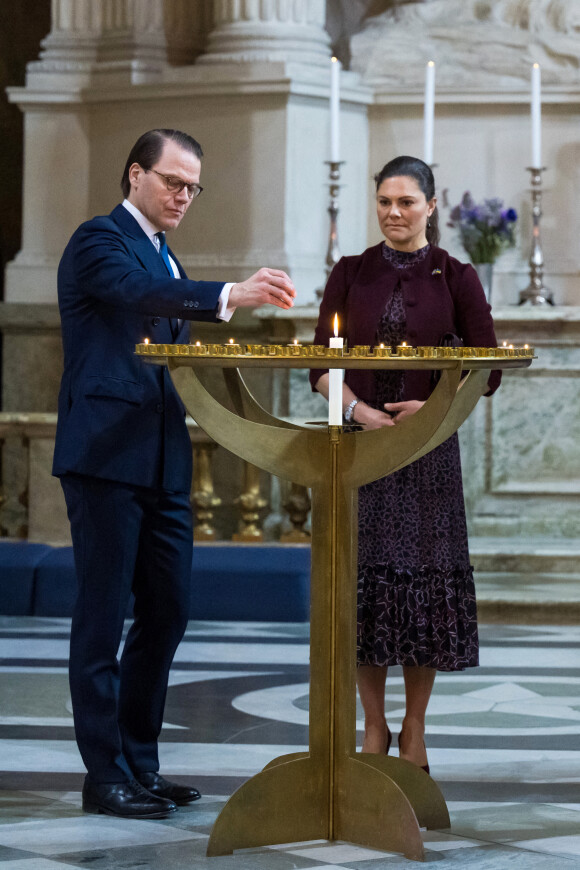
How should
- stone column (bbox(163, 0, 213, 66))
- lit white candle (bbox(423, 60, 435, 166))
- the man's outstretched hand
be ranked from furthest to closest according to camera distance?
stone column (bbox(163, 0, 213, 66)), lit white candle (bbox(423, 60, 435, 166)), the man's outstretched hand

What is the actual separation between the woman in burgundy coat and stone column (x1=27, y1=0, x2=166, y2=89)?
4714 millimetres

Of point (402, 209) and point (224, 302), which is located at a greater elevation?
point (402, 209)

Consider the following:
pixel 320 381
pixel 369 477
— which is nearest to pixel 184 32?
pixel 320 381

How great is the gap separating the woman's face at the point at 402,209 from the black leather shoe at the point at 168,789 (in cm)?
144

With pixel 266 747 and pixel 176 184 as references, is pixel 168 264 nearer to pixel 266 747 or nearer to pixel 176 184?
pixel 176 184

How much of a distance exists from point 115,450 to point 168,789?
0.83m

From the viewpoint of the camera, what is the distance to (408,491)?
3.92 m

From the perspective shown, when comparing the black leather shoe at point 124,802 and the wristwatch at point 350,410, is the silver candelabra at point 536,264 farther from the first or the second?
the black leather shoe at point 124,802

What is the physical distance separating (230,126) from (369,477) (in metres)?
5.11

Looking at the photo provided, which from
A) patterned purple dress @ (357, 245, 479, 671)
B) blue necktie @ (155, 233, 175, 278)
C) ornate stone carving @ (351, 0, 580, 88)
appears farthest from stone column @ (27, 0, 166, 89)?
patterned purple dress @ (357, 245, 479, 671)

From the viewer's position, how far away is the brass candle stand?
333 cm

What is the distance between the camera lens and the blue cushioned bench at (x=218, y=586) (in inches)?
265

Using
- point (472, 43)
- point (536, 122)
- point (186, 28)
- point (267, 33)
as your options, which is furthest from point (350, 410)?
point (186, 28)

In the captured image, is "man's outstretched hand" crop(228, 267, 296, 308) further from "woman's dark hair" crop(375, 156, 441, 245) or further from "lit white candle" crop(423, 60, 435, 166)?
"lit white candle" crop(423, 60, 435, 166)
